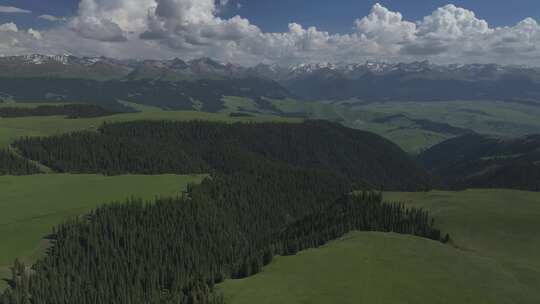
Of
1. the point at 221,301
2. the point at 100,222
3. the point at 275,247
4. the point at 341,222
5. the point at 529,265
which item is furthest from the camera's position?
the point at 100,222

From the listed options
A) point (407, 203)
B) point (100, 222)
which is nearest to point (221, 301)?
point (100, 222)

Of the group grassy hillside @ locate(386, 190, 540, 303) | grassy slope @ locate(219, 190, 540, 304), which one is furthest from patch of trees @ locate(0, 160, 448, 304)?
grassy hillside @ locate(386, 190, 540, 303)

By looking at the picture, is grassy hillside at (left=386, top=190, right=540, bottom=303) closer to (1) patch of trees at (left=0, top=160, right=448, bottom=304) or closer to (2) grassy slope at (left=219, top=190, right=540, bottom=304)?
(2) grassy slope at (left=219, top=190, right=540, bottom=304)

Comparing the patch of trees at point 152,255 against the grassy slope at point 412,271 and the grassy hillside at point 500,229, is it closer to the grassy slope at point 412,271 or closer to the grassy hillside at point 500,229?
the grassy slope at point 412,271

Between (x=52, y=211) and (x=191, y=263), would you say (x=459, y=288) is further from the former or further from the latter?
(x=52, y=211)

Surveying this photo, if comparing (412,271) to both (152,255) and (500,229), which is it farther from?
(152,255)

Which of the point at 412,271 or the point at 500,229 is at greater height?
the point at 500,229

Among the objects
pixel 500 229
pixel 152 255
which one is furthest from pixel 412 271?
pixel 152 255

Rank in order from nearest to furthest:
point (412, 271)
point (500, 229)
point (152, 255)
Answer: point (412, 271) < point (500, 229) < point (152, 255)
